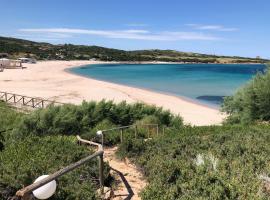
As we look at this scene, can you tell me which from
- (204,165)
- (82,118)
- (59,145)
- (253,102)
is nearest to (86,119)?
(82,118)

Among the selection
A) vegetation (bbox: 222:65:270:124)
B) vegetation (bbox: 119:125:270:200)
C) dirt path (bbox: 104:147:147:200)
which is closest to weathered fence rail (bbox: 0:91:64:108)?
vegetation (bbox: 222:65:270:124)

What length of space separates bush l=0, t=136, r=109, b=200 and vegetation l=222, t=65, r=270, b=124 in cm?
1446

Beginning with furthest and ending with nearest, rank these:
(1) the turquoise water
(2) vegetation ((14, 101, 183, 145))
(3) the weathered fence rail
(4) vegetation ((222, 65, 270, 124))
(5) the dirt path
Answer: (1) the turquoise water < (3) the weathered fence rail < (4) vegetation ((222, 65, 270, 124)) < (2) vegetation ((14, 101, 183, 145)) < (5) the dirt path

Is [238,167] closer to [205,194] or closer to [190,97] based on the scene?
[205,194]

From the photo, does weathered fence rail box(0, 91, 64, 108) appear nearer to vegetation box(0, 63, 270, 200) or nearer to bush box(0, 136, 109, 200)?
vegetation box(0, 63, 270, 200)

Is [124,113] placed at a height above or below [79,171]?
below

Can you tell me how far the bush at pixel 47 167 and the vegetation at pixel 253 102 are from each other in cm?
1446

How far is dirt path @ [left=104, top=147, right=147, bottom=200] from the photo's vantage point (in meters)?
8.85

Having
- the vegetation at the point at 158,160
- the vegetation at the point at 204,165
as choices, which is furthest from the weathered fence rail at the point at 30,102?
the vegetation at the point at 204,165

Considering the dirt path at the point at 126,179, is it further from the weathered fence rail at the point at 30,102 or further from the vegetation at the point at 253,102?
the weathered fence rail at the point at 30,102

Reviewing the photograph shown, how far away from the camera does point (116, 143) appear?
49.4ft

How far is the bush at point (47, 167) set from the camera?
7.40 metres

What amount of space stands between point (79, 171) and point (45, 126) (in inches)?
377

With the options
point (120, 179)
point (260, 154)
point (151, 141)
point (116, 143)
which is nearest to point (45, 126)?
point (116, 143)
